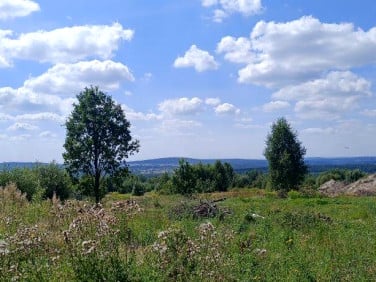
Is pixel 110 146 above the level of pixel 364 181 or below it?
above

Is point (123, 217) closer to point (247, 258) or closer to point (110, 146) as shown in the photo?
point (247, 258)

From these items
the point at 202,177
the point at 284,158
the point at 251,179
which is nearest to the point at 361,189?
the point at 284,158

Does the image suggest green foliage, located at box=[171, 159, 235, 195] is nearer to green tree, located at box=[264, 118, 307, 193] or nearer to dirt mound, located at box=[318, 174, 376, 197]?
green tree, located at box=[264, 118, 307, 193]

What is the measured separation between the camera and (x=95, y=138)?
32.8 metres

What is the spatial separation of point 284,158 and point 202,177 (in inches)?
1463

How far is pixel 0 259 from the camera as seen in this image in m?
6.03

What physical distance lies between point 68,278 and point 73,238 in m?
0.51

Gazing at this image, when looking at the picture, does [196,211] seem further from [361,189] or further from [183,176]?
[183,176]

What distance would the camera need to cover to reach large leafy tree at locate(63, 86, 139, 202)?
32.6 meters

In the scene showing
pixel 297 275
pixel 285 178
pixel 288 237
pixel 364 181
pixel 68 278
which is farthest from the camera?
pixel 285 178

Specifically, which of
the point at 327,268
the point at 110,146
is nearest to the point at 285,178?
the point at 110,146

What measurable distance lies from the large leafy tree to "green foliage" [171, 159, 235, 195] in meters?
28.4

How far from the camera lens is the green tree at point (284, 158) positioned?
174 feet

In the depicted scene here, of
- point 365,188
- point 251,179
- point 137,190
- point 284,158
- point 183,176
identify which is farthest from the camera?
point 251,179
